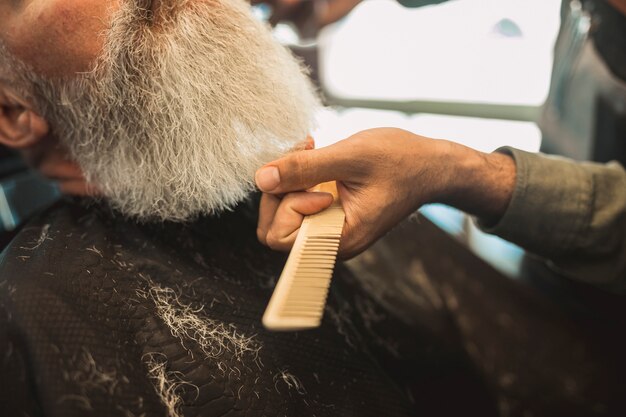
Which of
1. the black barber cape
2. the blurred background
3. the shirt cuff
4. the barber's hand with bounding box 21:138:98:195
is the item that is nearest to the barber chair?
the barber's hand with bounding box 21:138:98:195

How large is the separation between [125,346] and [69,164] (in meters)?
0.50

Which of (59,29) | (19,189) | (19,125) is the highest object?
(59,29)

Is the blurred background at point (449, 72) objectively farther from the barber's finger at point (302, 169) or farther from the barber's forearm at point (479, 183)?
the barber's finger at point (302, 169)

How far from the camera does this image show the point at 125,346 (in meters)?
0.70

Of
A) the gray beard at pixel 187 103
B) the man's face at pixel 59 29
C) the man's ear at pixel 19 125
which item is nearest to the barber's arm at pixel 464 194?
the gray beard at pixel 187 103

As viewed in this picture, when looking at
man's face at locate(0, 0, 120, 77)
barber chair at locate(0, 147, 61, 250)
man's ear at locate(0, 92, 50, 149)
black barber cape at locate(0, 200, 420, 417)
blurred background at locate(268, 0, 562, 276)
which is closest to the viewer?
black barber cape at locate(0, 200, 420, 417)

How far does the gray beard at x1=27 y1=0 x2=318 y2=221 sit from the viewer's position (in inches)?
31.9

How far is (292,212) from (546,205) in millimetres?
590

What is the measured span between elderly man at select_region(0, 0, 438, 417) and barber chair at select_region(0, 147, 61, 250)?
58 cm

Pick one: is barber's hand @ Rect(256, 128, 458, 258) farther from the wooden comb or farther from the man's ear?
the man's ear

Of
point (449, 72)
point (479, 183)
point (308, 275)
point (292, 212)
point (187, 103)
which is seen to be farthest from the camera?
point (449, 72)

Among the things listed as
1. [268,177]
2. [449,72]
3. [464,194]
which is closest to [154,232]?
[268,177]

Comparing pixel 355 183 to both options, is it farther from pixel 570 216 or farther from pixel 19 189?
pixel 19 189

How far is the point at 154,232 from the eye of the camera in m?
0.94
